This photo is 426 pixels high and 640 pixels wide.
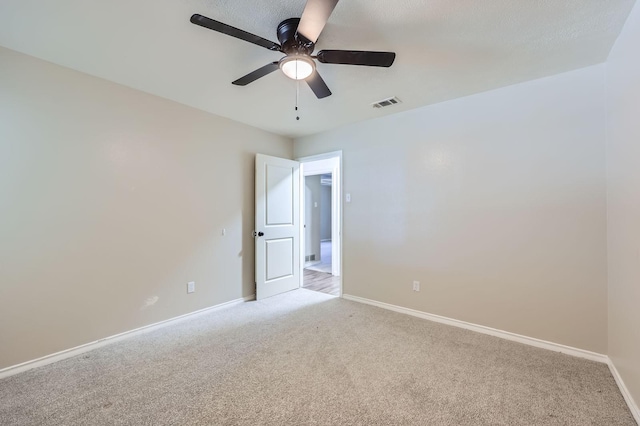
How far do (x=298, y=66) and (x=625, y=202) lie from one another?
2411mm

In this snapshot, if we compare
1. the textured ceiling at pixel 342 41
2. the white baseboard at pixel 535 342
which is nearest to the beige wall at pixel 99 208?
the textured ceiling at pixel 342 41

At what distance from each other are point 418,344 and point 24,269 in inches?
Result: 135

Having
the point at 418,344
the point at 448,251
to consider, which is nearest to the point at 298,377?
the point at 418,344

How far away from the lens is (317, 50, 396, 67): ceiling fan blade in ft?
5.45

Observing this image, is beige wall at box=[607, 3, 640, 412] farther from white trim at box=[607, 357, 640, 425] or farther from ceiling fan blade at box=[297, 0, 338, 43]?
ceiling fan blade at box=[297, 0, 338, 43]

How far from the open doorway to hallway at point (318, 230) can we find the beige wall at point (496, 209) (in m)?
0.90

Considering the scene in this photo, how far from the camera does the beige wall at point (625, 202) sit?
64.5 inches

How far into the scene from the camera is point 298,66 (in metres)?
1.79

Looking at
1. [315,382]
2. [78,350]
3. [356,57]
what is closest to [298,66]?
[356,57]

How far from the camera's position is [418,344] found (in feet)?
8.27

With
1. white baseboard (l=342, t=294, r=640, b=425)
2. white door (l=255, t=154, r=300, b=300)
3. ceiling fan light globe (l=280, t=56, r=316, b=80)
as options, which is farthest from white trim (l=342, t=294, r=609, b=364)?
ceiling fan light globe (l=280, t=56, r=316, b=80)

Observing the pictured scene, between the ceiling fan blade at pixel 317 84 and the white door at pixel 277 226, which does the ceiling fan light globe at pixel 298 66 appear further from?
the white door at pixel 277 226

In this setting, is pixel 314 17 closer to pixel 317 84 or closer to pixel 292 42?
pixel 292 42

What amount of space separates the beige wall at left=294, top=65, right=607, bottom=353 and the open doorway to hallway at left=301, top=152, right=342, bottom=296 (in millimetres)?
903
